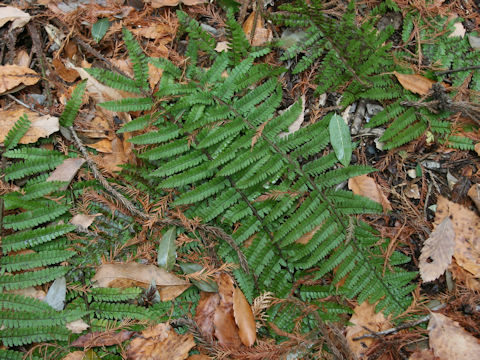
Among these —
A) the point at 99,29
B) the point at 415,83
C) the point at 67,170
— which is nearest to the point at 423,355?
the point at 415,83

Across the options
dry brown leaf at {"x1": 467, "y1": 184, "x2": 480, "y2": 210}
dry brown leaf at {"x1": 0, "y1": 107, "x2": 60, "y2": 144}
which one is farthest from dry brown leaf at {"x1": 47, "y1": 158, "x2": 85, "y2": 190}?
dry brown leaf at {"x1": 467, "y1": 184, "x2": 480, "y2": 210}

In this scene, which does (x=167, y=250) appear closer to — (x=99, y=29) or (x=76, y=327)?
(x=76, y=327)

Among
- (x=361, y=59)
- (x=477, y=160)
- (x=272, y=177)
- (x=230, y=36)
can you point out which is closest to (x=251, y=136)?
(x=272, y=177)

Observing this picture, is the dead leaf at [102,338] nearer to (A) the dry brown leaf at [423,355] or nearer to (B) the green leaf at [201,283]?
(B) the green leaf at [201,283]

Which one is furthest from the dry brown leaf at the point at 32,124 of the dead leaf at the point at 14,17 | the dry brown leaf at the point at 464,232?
the dry brown leaf at the point at 464,232

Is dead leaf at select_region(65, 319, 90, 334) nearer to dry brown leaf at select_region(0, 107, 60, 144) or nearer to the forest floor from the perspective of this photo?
the forest floor
